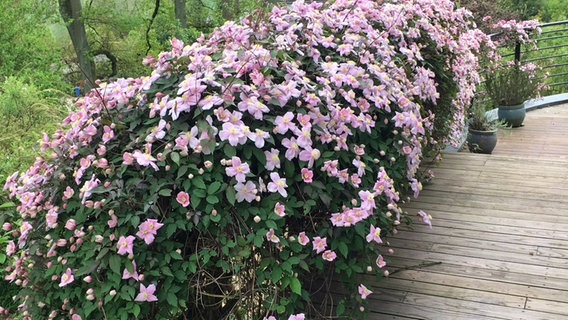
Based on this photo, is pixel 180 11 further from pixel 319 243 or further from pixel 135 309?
pixel 135 309

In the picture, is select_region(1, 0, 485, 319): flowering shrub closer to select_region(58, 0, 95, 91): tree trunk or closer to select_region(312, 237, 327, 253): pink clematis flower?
select_region(312, 237, 327, 253): pink clematis flower

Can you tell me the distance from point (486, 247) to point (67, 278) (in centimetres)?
215

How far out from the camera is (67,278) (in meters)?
1.81

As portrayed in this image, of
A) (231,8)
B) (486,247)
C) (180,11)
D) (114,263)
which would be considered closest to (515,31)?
(486,247)

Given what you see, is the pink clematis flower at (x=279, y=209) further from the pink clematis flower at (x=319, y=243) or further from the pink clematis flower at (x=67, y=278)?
the pink clematis flower at (x=67, y=278)

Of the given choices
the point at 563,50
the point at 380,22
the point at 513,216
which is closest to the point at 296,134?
the point at 380,22

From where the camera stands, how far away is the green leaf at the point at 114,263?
1748 mm

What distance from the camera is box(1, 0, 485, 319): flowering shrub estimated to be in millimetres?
1827

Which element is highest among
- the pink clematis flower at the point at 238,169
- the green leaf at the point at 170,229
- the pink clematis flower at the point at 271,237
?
the pink clematis flower at the point at 238,169

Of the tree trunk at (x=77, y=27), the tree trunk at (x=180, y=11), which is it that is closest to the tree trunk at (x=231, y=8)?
the tree trunk at (x=180, y=11)

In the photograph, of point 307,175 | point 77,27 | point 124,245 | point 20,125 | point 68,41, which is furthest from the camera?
point 68,41

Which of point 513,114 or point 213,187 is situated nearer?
point 213,187

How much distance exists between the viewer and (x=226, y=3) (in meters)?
16.8

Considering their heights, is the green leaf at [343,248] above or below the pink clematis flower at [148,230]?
below
